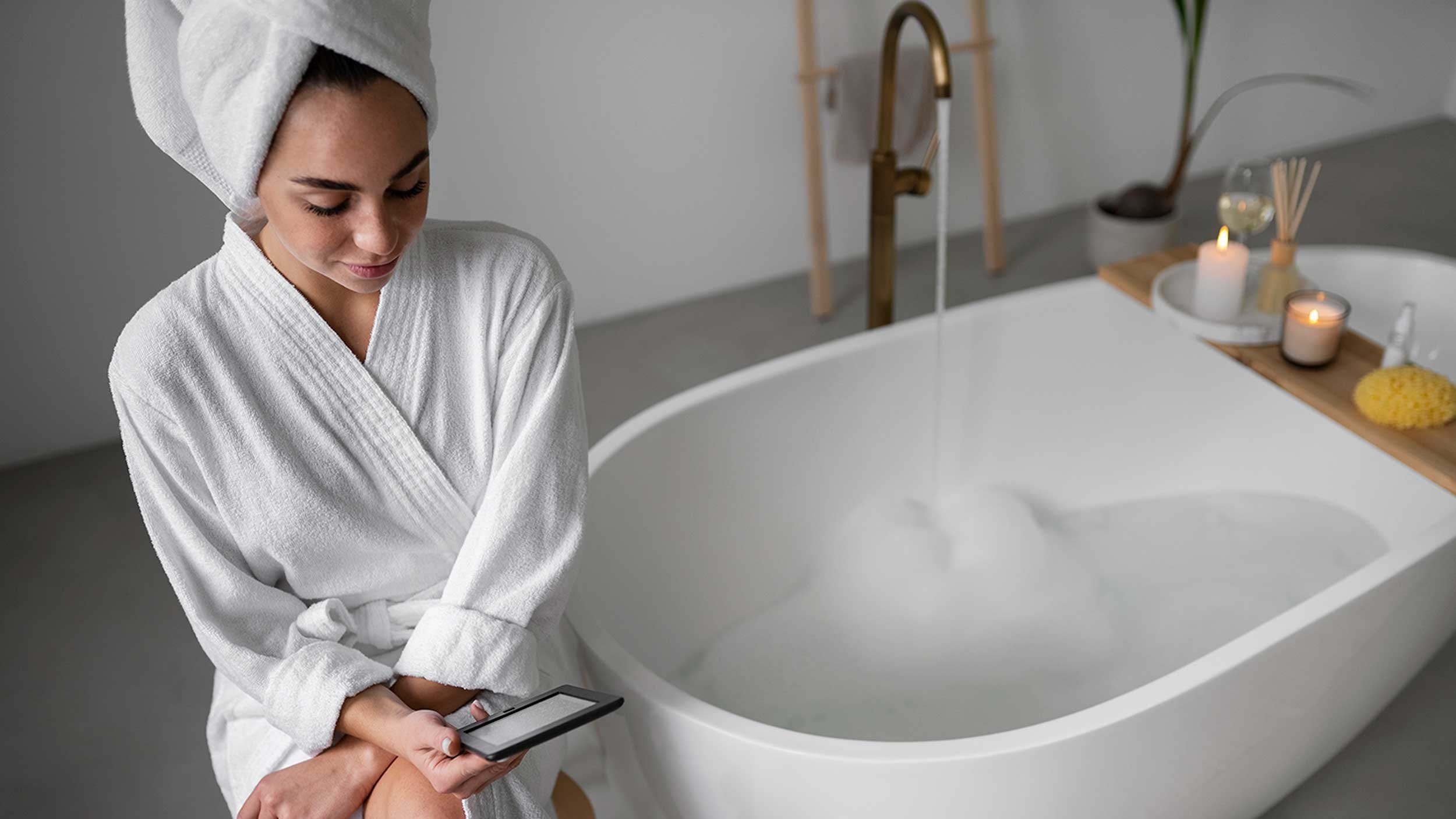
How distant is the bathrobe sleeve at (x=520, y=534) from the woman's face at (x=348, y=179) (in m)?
0.22

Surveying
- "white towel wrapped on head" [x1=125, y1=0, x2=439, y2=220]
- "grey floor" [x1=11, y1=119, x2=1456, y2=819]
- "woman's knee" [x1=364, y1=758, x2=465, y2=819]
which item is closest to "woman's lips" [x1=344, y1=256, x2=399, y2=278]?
"white towel wrapped on head" [x1=125, y1=0, x2=439, y2=220]

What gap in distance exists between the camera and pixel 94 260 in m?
2.63

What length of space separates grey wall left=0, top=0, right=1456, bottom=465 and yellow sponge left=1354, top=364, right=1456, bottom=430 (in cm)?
163

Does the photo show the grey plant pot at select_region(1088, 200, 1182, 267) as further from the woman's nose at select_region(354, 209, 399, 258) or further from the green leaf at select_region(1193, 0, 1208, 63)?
the woman's nose at select_region(354, 209, 399, 258)

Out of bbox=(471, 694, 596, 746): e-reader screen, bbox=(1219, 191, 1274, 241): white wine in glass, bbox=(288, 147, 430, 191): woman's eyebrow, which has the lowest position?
bbox=(471, 694, 596, 746): e-reader screen

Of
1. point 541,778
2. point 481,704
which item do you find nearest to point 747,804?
point 541,778

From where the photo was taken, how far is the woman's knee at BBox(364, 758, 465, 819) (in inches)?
49.3

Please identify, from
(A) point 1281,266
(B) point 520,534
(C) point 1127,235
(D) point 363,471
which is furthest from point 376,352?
(C) point 1127,235

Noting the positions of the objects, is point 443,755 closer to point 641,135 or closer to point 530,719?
point 530,719

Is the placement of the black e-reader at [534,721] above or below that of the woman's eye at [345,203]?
below

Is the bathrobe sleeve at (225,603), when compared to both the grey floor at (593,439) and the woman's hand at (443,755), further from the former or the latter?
the grey floor at (593,439)

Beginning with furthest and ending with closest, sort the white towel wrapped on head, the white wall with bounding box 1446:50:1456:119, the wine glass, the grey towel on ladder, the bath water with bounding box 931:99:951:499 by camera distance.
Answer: the white wall with bounding box 1446:50:1456:119 → the grey towel on ladder → the wine glass → the bath water with bounding box 931:99:951:499 → the white towel wrapped on head

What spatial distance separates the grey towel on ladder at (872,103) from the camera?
2947 mm

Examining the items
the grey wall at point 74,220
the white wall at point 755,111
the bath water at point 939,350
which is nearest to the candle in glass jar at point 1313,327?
the bath water at point 939,350
